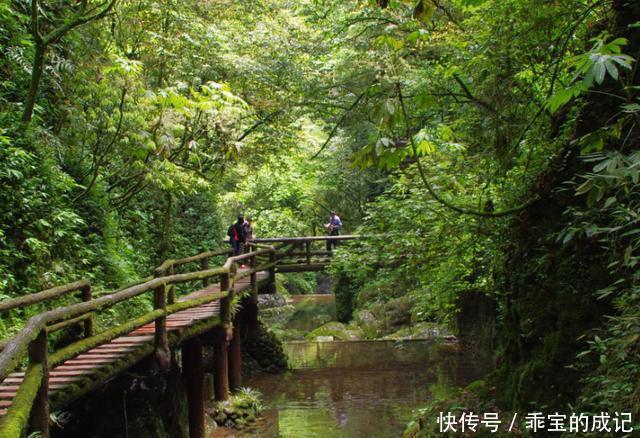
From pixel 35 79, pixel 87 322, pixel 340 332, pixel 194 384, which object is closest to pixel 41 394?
pixel 87 322

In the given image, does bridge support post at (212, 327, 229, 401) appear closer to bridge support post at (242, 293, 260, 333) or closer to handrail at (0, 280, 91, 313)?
bridge support post at (242, 293, 260, 333)

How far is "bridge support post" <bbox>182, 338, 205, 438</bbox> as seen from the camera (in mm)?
10578

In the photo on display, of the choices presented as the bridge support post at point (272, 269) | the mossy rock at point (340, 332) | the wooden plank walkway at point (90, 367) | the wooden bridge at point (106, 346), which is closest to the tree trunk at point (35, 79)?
the wooden bridge at point (106, 346)

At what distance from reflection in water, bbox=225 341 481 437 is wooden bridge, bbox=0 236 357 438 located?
1.52 m

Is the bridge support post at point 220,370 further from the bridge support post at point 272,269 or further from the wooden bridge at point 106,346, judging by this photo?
the bridge support post at point 272,269

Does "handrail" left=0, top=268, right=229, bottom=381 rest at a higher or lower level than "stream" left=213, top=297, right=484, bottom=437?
higher

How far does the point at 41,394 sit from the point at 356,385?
35.9 feet

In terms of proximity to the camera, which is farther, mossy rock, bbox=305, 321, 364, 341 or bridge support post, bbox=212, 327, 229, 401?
mossy rock, bbox=305, 321, 364, 341

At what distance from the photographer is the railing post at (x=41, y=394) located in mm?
5113

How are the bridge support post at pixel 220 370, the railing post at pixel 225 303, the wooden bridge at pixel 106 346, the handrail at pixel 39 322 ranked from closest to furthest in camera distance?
the handrail at pixel 39 322
the wooden bridge at pixel 106 346
the railing post at pixel 225 303
the bridge support post at pixel 220 370

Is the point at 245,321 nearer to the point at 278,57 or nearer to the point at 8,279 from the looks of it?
the point at 278,57

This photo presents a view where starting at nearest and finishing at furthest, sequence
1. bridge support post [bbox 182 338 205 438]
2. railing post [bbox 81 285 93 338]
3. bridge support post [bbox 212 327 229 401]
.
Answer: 1. railing post [bbox 81 285 93 338]
2. bridge support post [bbox 182 338 205 438]
3. bridge support post [bbox 212 327 229 401]

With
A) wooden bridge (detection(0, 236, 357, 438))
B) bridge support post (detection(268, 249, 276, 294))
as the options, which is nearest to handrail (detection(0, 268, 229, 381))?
wooden bridge (detection(0, 236, 357, 438))

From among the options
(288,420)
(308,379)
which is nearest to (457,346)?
(308,379)
